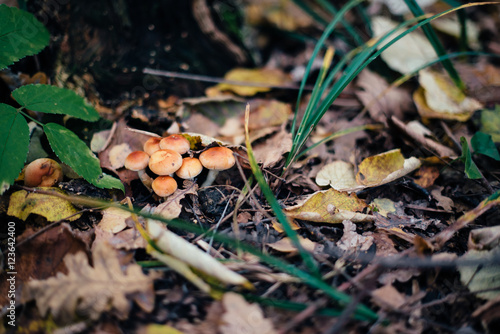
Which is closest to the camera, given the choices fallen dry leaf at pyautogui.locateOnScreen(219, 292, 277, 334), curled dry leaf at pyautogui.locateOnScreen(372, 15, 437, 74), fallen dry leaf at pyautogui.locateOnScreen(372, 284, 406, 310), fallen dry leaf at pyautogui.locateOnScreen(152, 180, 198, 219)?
fallen dry leaf at pyautogui.locateOnScreen(219, 292, 277, 334)

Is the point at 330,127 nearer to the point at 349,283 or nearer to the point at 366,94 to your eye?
the point at 366,94

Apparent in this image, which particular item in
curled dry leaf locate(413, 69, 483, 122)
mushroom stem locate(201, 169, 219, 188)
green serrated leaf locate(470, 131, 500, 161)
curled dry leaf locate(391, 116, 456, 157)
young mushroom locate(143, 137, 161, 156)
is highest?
curled dry leaf locate(413, 69, 483, 122)

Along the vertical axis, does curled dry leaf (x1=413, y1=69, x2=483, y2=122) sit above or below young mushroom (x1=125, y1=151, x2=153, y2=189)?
above

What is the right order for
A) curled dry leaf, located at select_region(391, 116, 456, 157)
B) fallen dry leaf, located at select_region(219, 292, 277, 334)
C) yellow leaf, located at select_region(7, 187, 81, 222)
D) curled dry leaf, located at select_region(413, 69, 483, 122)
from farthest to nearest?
1. curled dry leaf, located at select_region(413, 69, 483, 122)
2. curled dry leaf, located at select_region(391, 116, 456, 157)
3. yellow leaf, located at select_region(7, 187, 81, 222)
4. fallen dry leaf, located at select_region(219, 292, 277, 334)

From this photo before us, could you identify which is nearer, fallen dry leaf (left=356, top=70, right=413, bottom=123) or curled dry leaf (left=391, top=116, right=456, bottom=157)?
curled dry leaf (left=391, top=116, right=456, bottom=157)

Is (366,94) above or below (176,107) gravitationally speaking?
above

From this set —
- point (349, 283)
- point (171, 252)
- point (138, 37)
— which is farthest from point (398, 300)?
point (138, 37)

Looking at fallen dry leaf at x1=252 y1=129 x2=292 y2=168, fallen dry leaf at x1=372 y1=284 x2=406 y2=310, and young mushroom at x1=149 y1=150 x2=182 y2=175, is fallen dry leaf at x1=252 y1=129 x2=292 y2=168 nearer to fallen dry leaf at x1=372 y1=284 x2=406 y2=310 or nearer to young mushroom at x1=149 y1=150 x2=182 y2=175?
Result: young mushroom at x1=149 y1=150 x2=182 y2=175

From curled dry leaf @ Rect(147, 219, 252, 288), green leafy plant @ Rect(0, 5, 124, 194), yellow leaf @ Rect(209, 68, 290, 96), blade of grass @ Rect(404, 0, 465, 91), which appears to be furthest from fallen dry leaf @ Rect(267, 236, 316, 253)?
blade of grass @ Rect(404, 0, 465, 91)

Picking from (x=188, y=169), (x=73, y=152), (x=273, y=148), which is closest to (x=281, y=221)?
(x=188, y=169)
